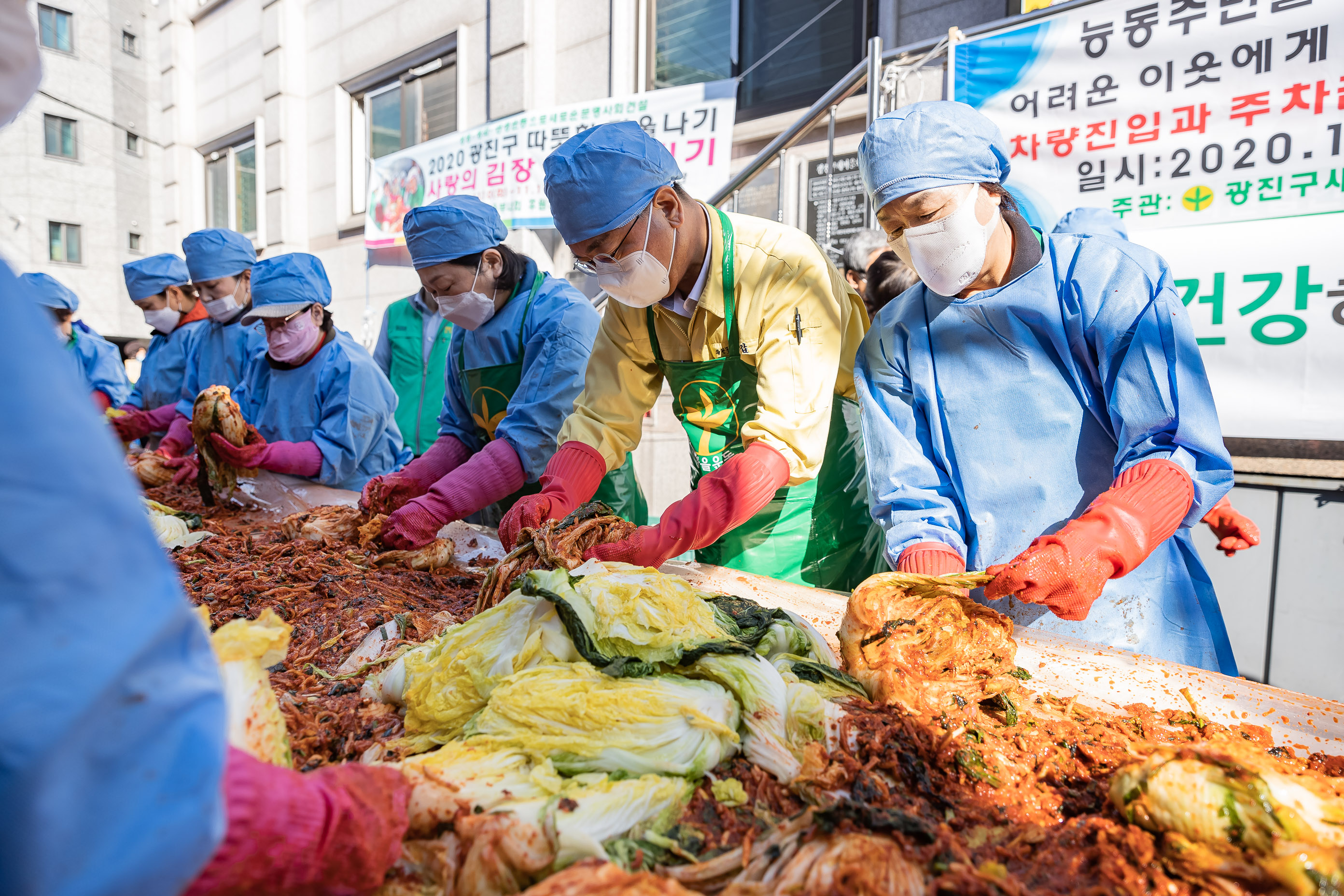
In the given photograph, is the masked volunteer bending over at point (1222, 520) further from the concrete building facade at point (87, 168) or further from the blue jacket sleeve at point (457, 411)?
the concrete building facade at point (87, 168)

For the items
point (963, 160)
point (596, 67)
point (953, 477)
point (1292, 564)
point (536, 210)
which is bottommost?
point (1292, 564)

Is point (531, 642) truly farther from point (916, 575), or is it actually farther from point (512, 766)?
point (916, 575)

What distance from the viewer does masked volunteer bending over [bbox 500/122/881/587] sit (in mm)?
2480

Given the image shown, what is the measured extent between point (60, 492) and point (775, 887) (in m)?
1.00

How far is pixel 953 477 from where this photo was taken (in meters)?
2.48

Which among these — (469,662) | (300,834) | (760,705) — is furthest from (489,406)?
(300,834)

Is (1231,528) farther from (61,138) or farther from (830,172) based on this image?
(61,138)

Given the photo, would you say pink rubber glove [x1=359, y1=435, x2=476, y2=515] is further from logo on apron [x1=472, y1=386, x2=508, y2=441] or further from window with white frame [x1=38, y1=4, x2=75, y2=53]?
window with white frame [x1=38, y1=4, x2=75, y2=53]

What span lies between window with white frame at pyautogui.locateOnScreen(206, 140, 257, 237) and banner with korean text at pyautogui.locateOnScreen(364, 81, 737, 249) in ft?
21.2

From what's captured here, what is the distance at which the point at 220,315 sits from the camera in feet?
18.5

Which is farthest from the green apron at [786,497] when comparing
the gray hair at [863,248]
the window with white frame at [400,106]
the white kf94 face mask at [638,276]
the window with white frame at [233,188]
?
the window with white frame at [233,188]

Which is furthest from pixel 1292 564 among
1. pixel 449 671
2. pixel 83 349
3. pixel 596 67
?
pixel 83 349

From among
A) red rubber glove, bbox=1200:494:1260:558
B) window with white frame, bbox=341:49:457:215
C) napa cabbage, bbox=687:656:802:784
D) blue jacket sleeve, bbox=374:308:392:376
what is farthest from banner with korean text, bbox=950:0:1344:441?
window with white frame, bbox=341:49:457:215

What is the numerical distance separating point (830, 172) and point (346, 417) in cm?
390
